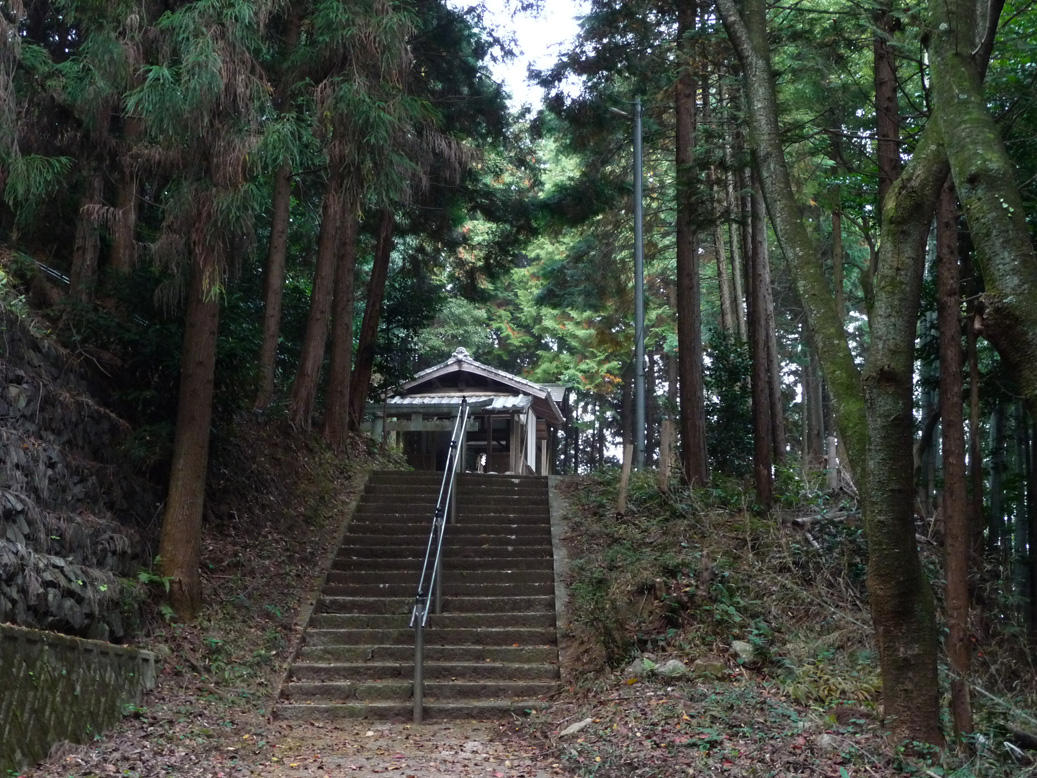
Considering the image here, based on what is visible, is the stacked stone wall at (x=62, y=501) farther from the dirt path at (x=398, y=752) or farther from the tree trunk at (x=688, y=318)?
the tree trunk at (x=688, y=318)

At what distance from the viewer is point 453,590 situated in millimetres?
10523

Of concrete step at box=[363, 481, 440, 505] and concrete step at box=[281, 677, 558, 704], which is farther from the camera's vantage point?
concrete step at box=[363, 481, 440, 505]

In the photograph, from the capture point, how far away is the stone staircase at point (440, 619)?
8406mm

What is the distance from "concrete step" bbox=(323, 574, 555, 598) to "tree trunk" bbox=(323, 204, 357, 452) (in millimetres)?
4409

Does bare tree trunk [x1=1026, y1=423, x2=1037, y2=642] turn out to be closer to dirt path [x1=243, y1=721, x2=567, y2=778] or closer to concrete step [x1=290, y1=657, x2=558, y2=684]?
concrete step [x1=290, y1=657, x2=558, y2=684]

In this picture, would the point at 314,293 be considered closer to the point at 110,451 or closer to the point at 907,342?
the point at 110,451

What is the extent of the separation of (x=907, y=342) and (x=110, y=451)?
22.2 feet

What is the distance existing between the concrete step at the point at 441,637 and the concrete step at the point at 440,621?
172 mm

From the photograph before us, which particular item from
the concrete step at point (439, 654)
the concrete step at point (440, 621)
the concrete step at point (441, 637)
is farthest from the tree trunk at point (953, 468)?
the concrete step at point (440, 621)

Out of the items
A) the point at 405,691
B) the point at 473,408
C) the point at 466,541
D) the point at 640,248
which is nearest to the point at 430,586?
the point at 405,691

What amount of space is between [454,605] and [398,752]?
3.34 meters

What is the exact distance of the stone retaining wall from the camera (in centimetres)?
514

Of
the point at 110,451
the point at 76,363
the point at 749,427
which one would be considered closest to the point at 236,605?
the point at 110,451

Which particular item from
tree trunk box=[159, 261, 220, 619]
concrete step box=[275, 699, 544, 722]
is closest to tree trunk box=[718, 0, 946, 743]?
concrete step box=[275, 699, 544, 722]
